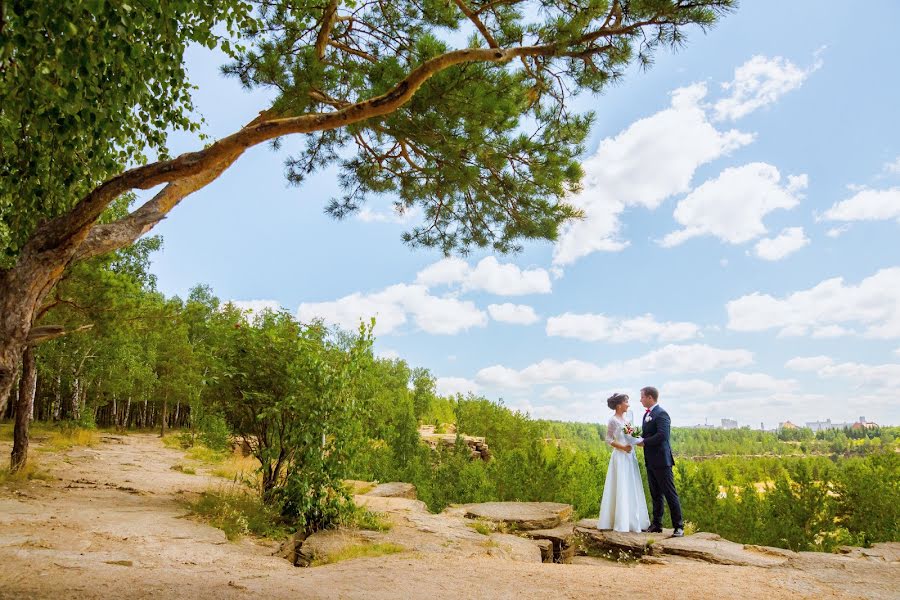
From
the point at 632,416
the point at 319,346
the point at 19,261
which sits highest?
the point at 19,261

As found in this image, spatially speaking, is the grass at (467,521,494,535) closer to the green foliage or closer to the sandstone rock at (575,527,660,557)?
the sandstone rock at (575,527,660,557)

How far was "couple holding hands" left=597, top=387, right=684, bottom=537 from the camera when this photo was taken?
7.54 m

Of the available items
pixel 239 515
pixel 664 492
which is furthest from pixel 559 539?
pixel 239 515

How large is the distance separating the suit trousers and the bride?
6.5 inches

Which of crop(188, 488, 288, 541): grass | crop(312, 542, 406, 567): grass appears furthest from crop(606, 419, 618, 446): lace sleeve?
crop(188, 488, 288, 541): grass

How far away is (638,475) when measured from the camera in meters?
7.82

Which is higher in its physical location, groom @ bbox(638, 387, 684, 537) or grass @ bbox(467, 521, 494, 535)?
groom @ bbox(638, 387, 684, 537)

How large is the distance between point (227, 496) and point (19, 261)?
4.34 metres

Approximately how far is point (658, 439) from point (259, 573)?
17.9ft

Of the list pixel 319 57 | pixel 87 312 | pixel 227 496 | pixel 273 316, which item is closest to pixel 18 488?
pixel 87 312

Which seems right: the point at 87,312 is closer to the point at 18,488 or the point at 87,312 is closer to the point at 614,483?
the point at 18,488

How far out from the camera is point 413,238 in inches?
388

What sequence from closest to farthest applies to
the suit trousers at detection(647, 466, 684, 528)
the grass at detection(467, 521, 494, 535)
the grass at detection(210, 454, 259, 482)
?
the suit trousers at detection(647, 466, 684, 528) → the grass at detection(467, 521, 494, 535) → the grass at detection(210, 454, 259, 482)

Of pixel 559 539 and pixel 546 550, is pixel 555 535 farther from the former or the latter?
pixel 546 550
